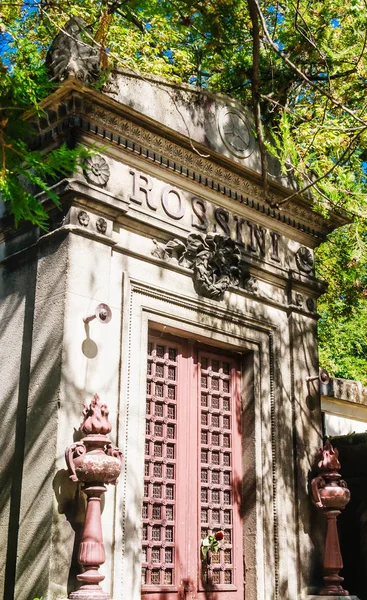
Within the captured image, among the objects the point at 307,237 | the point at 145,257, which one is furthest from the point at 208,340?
the point at 307,237

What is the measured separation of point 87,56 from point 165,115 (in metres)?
1.29

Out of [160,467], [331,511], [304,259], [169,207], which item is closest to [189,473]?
[160,467]

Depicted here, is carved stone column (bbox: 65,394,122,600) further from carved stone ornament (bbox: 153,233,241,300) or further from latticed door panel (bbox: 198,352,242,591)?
carved stone ornament (bbox: 153,233,241,300)

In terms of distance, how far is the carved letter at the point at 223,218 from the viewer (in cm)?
955

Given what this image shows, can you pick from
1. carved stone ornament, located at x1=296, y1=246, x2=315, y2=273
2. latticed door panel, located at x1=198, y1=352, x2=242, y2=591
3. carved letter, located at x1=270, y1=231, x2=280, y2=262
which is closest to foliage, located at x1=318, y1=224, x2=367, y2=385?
carved stone ornament, located at x1=296, y1=246, x2=315, y2=273

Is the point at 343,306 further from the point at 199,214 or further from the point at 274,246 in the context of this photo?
the point at 199,214

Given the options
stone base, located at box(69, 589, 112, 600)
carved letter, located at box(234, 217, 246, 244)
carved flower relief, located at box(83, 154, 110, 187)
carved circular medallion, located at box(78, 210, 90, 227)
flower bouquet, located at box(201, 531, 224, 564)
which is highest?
carved letter, located at box(234, 217, 246, 244)

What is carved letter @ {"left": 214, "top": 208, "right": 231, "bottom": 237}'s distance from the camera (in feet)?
31.3

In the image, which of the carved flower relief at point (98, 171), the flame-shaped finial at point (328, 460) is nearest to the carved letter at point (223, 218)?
the carved flower relief at point (98, 171)

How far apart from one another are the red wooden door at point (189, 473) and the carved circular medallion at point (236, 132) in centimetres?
264

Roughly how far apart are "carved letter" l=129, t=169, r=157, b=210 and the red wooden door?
1.53m

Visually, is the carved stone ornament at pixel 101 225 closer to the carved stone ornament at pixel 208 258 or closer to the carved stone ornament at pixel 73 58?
the carved stone ornament at pixel 208 258

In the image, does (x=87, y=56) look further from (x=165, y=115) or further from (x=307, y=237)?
(x=307, y=237)

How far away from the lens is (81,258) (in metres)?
7.65
